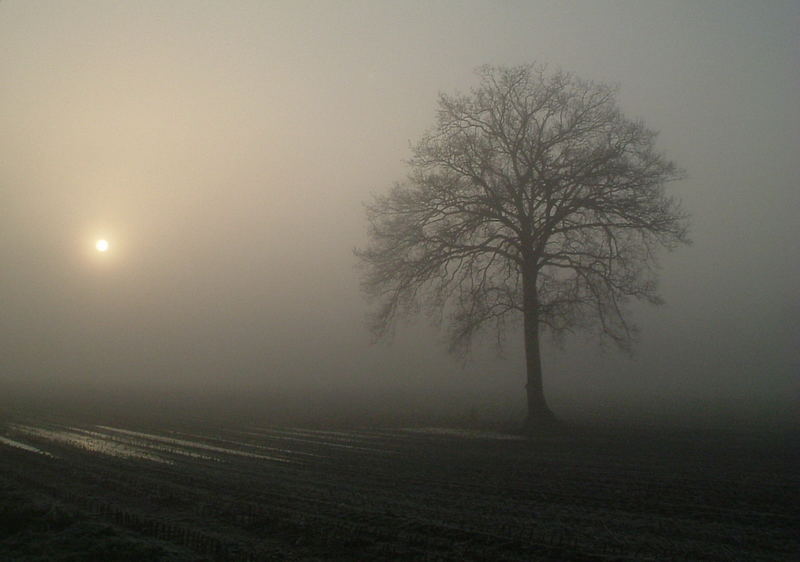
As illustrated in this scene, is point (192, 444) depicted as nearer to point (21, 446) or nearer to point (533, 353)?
point (21, 446)

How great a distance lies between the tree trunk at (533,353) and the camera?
1777cm

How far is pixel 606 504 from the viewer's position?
7590 millimetres

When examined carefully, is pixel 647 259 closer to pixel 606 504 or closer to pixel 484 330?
pixel 484 330

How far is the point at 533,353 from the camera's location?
18.2 meters

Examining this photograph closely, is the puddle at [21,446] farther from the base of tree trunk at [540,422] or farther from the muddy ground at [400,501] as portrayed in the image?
the base of tree trunk at [540,422]

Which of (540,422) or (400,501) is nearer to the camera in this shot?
(400,501)

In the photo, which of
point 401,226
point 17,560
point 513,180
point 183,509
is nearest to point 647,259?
point 513,180

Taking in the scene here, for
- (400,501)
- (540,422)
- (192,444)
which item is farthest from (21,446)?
(540,422)

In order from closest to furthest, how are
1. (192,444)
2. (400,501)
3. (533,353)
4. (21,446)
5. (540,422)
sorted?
(400,501), (21,446), (192,444), (540,422), (533,353)

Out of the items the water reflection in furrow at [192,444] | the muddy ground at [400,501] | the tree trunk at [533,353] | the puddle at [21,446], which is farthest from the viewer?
the tree trunk at [533,353]

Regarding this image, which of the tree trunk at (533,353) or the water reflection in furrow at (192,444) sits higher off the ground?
the tree trunk at (533,353)

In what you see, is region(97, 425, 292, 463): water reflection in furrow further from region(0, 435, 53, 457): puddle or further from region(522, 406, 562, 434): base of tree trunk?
region(522, 406, 562, 434): base of tree trunk

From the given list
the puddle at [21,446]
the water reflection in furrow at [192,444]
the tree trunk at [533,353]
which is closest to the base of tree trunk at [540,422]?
the tree trunk at [533,353]

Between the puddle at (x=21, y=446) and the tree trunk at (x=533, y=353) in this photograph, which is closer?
the puddle at (x=21, y=446)
